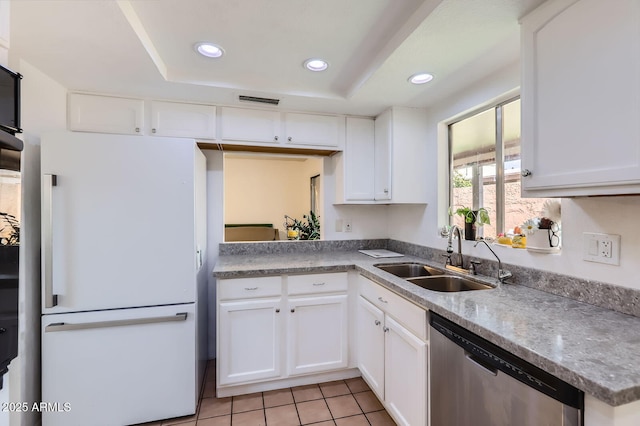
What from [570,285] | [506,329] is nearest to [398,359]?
[506,329]

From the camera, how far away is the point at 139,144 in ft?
5.42

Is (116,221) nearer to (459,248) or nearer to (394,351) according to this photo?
(394,351)

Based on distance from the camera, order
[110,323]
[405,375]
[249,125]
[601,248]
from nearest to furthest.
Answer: [601,248]
[405,375]
[110,323]
[249,125]

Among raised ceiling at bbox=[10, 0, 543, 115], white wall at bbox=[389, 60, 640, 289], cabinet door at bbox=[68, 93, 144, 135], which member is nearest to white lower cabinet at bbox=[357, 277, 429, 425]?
white wall at bbox=[389, 60, 640, 289]

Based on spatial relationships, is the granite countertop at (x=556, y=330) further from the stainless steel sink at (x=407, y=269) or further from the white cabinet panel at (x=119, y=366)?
the white cabinet panel at (x=119, y=366)

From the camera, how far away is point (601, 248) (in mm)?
1194

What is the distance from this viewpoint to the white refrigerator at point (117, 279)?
1569mm

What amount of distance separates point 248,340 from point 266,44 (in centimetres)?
183

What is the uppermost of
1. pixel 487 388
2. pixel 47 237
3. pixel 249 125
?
pixel 249 125

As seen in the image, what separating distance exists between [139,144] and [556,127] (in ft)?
6.59

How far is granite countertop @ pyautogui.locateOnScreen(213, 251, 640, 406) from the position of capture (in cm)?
71

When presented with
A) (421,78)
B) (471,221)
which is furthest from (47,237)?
(471,221)

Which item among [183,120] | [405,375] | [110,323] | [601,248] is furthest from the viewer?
[183,120]

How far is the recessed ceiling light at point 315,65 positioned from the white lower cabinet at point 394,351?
1.41m
